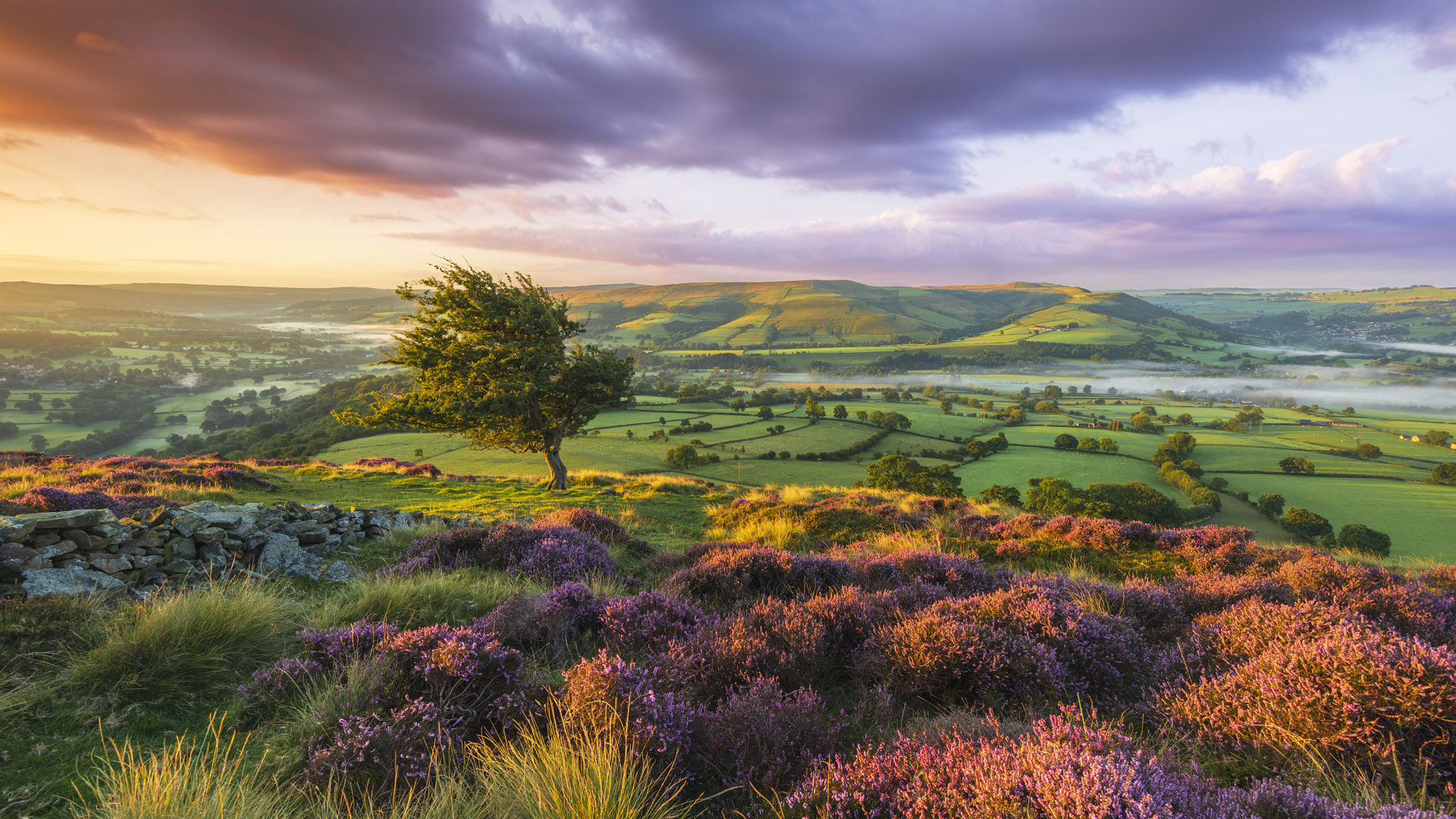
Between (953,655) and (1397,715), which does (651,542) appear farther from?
(1397,715)

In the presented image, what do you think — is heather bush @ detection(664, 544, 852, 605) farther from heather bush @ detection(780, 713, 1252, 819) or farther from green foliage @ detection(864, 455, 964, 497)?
green foliage @ detection(864, 455, 964, 497)

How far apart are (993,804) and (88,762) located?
541cm

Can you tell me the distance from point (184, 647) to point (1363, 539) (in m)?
56.3

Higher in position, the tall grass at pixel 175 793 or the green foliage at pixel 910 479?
the tall grass at pixel 175 793

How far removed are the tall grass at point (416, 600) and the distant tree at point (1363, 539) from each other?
50.2 m

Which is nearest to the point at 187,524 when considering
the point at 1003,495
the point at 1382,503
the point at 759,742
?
the point at 759,742

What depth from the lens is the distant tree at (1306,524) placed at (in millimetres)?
38753

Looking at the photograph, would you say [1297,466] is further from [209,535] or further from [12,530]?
[12,530]

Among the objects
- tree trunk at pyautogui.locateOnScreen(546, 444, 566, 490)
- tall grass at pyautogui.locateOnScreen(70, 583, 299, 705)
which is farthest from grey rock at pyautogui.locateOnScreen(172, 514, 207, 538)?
tree trunk at pyautogui.locateOnScreen(546, 444, 566, 490)

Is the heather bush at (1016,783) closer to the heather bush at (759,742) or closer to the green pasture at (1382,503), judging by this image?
the heather bush at (759,742)

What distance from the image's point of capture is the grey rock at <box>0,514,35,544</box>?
5457 millimetres

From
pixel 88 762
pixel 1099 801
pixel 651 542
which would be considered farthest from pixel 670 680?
pixel 651 542

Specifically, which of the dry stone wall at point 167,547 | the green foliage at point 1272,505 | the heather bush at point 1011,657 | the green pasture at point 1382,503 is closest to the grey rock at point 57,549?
the dry stone wall at point 167,547

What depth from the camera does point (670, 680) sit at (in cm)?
405
